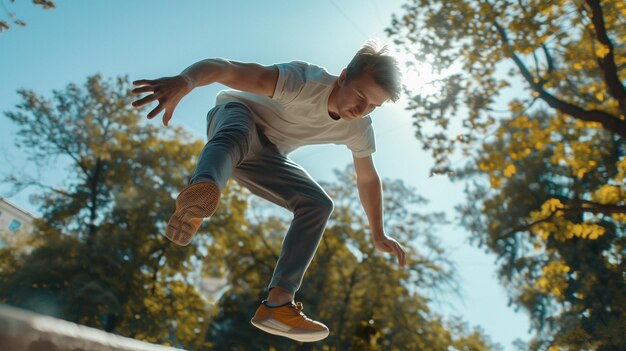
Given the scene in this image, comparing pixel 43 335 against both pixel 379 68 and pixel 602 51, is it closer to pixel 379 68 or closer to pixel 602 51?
pixel 379 68

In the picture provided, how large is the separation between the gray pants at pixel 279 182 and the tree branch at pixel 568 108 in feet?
15.0

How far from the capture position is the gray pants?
A: 221 centimetres

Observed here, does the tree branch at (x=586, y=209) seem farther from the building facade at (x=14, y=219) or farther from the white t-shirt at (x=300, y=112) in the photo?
the building facade at (x=14, y=219)

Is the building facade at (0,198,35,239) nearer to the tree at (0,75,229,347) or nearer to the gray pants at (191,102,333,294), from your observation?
the tree at (0,75,229,347)

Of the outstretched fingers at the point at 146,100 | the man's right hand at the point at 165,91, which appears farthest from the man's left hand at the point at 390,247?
the outstretched fingers at the point at 146,100

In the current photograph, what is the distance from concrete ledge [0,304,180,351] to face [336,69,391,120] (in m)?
1.51

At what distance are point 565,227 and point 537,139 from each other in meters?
1.17

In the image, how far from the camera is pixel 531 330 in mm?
11609

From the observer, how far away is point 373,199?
9.27 feet

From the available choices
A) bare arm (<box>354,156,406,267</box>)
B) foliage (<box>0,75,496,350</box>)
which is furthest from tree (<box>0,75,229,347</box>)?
bare arm (<box>354,156,406,267</box>)

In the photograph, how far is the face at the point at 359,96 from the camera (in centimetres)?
226

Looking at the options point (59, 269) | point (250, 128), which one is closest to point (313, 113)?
point (250, 128)

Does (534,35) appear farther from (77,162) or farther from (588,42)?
(77,162)

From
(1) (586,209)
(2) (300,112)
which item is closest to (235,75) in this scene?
(2) (300,112)
